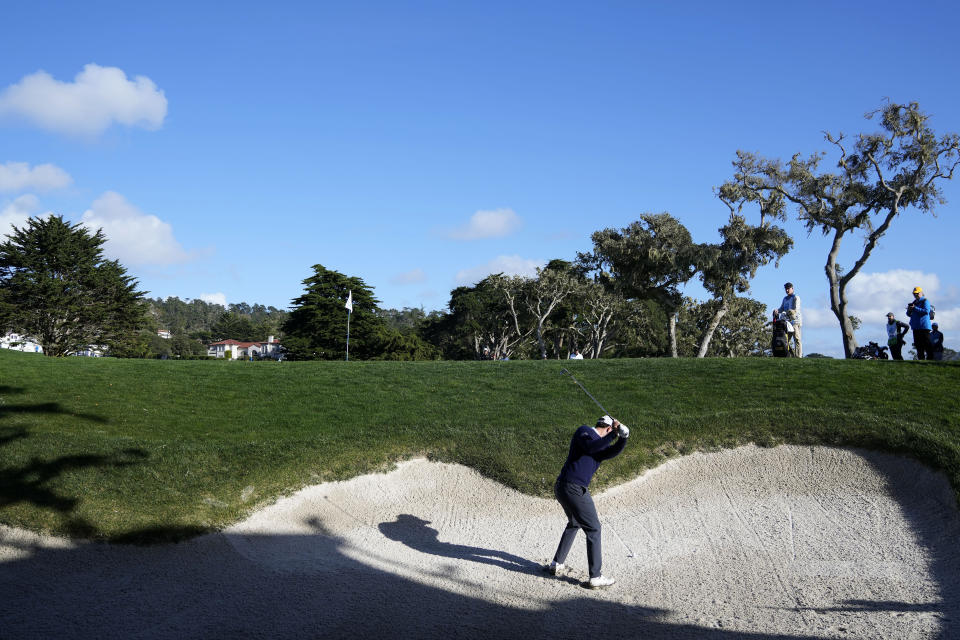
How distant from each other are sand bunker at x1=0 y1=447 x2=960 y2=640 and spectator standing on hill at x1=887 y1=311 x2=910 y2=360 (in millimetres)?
10505

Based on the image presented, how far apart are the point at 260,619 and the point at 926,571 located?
9.61m

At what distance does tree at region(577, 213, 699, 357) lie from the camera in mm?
44062

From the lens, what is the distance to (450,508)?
1247 centimetres

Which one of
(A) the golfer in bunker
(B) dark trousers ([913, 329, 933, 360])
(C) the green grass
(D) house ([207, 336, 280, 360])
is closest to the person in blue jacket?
(B) dark trousers ([913, 329, 933, 360])

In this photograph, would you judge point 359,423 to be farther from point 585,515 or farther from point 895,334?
point 895,334

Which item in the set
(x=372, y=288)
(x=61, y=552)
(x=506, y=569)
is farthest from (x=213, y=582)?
(x=372, y=288)

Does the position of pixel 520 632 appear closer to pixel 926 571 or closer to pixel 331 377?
pixel 926 571

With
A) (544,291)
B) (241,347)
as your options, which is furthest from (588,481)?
(241,347)

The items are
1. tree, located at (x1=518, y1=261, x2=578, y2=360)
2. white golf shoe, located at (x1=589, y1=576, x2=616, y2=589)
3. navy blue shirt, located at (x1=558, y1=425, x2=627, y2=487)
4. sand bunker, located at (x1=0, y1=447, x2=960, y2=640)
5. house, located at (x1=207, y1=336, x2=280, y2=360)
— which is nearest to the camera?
sand bunker, located at (x1=0, y1=447, x2=960, y2=640)

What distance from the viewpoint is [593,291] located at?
5806 cm

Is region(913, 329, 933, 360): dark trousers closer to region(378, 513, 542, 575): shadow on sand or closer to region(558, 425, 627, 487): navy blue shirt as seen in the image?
region(558, 425, 627, 487): navy blue shirt

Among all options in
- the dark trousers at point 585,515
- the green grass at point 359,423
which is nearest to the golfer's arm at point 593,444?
the dark trousers at point 585,515

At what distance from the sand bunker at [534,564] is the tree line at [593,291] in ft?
83.7

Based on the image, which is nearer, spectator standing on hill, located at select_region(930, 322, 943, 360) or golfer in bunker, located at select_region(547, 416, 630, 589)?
golfer in bunker, located at select_region(547, 416, 630, 589)
